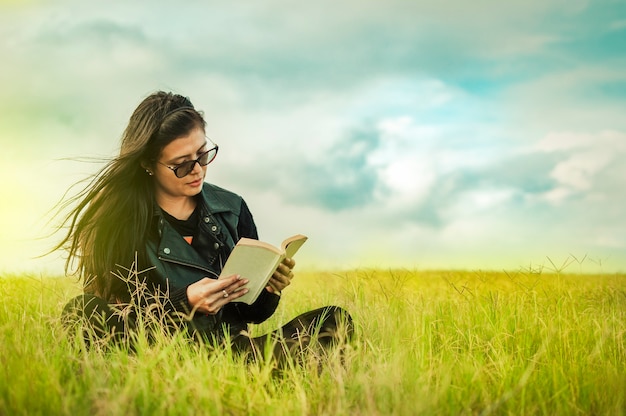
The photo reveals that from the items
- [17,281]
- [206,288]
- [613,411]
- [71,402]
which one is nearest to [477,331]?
[613,411]

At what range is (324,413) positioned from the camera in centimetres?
347

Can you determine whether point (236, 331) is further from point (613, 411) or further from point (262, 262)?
point (613, 411)

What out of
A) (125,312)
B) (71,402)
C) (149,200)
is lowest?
(71,402)

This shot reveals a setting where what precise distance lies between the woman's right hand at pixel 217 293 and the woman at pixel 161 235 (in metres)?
0.31

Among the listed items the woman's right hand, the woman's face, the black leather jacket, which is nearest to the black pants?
the black leather jacket

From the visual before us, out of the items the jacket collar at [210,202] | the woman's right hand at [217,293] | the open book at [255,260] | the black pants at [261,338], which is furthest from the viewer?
the jacket collar at [210,202]

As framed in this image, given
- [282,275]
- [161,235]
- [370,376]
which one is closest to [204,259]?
[161,235]

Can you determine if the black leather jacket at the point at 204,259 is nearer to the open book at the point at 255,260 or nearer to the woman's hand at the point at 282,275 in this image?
the woman's hand at the point at 282,275

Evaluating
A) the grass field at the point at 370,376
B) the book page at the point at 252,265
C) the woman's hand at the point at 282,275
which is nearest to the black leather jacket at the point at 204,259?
the woman's hand at the point at 282,275

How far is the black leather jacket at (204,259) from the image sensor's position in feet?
17.0

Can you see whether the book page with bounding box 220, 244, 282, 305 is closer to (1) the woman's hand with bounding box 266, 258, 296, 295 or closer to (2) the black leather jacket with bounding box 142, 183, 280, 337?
(1) the woman's hand with bounding box 266, 258, 296, 295

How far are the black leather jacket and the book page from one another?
51cm

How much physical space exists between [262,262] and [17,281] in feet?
18.8

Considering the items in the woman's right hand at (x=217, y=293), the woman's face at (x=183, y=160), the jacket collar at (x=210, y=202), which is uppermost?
the woman's face at (x=183, y=160)
